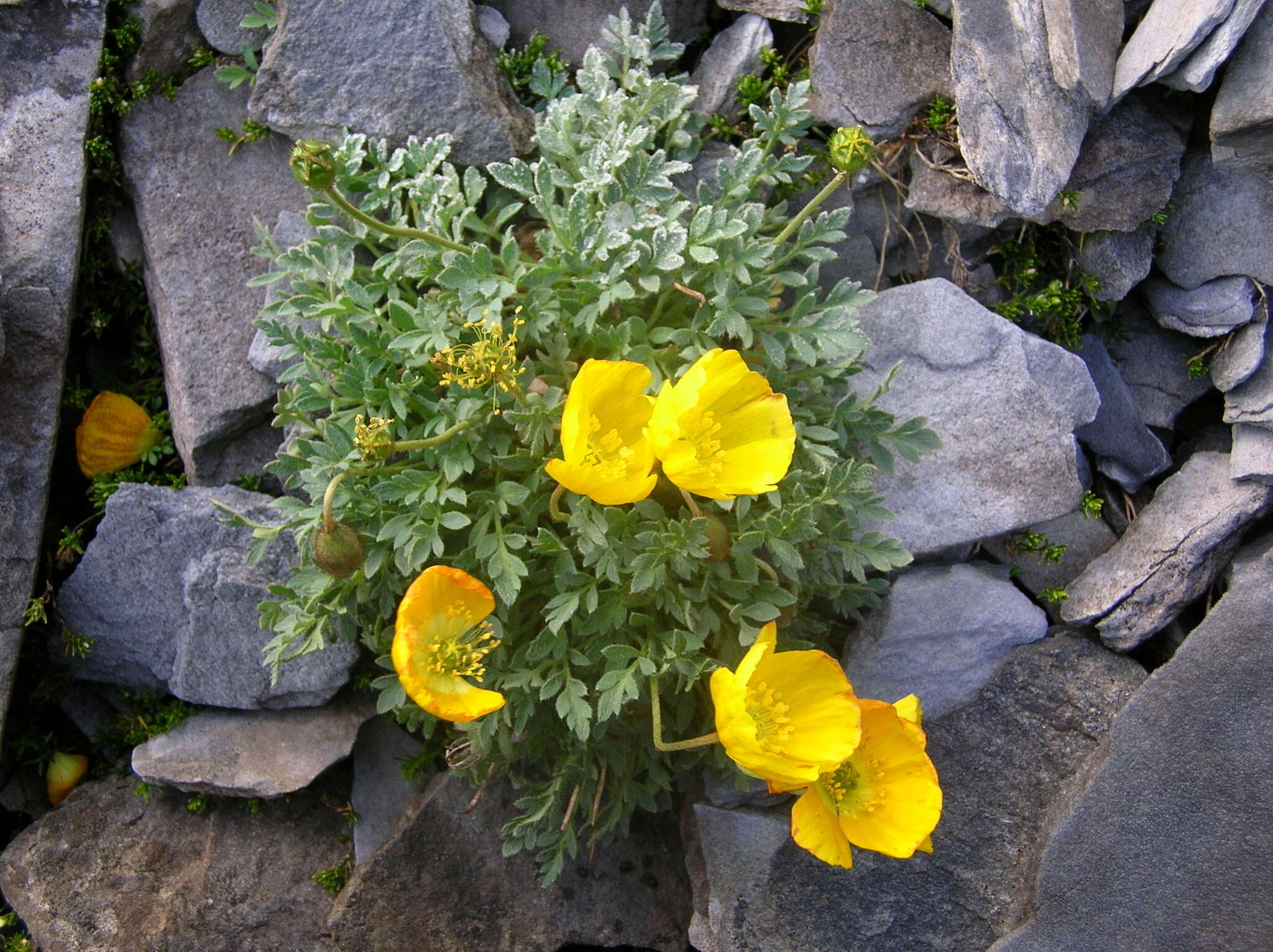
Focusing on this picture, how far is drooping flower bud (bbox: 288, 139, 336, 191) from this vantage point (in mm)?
2365

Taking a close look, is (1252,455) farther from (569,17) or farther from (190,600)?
(190,600)

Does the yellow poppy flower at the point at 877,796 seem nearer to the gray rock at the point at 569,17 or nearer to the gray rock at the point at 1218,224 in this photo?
the gray rock at the point at 1218,224

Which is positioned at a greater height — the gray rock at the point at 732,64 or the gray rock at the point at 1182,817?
the gray rock at the point at 732,64

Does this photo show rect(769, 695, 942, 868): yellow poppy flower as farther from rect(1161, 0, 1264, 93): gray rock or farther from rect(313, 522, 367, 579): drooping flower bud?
rect(1161, 0, 1264, 93): gray rock

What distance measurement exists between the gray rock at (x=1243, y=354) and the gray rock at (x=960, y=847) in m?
0.95

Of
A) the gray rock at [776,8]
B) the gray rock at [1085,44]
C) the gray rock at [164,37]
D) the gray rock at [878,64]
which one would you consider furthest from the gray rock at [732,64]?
the gray rock at [164,37]

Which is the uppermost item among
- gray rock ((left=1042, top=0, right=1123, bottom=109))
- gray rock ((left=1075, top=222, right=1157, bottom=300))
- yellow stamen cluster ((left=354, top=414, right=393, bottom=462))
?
gray rock ((left=1042, top=0, right=1123, bottom=109))

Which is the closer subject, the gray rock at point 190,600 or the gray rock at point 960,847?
the gray rock at point 960,847

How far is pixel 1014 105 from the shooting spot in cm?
313

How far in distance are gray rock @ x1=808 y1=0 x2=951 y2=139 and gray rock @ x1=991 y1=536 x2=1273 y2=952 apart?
1.75 meters

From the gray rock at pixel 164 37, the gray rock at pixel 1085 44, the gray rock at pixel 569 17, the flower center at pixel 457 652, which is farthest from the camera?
the gray rock at pixel 569 17

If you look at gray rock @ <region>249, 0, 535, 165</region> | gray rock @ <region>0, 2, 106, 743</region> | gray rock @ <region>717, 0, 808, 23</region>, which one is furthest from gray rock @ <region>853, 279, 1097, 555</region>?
gray rock @ <region>0, 2, 106, 743</region>

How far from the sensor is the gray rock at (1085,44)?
303 cm

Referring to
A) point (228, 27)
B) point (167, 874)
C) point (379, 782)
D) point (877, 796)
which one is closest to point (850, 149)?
point (877, 796)
